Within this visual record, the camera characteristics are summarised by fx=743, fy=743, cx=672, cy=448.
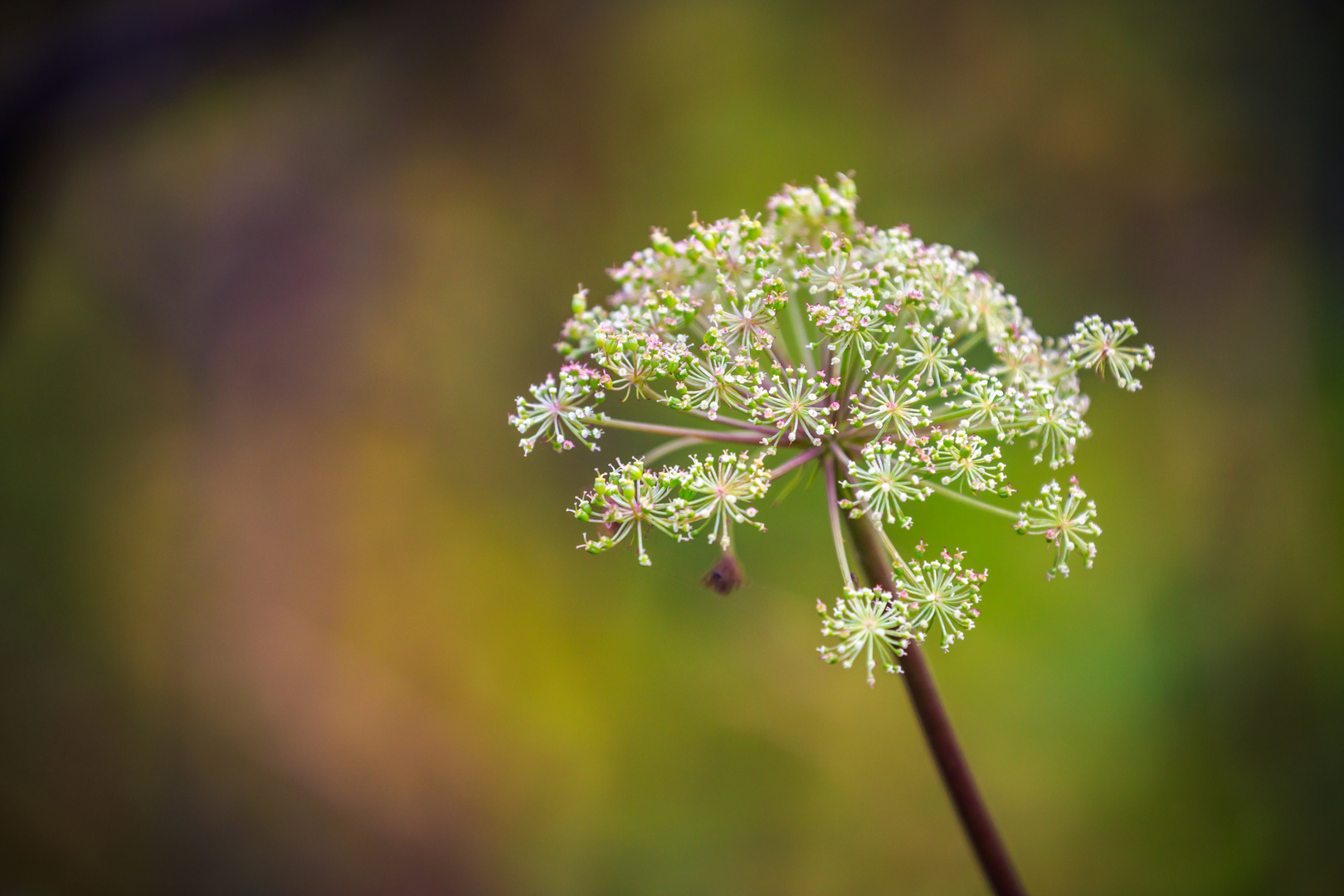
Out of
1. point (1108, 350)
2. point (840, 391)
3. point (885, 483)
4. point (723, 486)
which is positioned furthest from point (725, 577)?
point (1108, 350)

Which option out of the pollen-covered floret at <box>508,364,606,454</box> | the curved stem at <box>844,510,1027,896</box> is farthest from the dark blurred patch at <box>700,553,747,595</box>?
the pollen-covered floret at <box>508,364,606,454</box>

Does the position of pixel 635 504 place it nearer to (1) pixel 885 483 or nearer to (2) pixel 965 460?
→ (1) pixel 885 483

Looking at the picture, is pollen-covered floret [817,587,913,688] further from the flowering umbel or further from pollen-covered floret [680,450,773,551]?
pollen-covered floret [680,450,773,551]

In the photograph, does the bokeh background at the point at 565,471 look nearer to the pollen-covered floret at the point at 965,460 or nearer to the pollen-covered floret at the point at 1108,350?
the pollen-covered floret at the point at 1108,350

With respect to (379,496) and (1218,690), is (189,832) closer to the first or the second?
(379,496)

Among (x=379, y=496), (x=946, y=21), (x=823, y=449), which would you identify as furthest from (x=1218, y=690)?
(x=379, y=496)

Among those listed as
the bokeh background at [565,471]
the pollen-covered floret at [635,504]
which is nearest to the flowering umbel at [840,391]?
the pollen-covered floret at [635,504]

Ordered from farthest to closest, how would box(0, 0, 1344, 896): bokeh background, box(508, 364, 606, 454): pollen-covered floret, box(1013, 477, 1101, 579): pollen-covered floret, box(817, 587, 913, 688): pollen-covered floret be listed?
box(0, 0, 1344, 896): bokeh background
box(508, 364, 606, 454): pollen-covered floret
box(1013, 477, 1101, 579): pollen-covered floret
box(817, 587, 913, 688): pollen-covered floret

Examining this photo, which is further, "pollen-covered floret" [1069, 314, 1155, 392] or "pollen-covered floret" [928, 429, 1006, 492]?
"pollen-covered floret" [1069, 314, 1155, 392]
